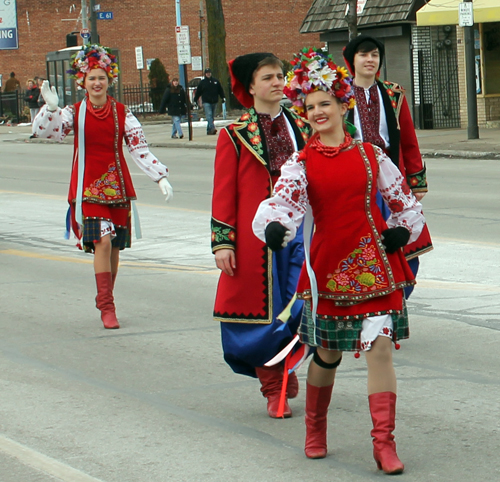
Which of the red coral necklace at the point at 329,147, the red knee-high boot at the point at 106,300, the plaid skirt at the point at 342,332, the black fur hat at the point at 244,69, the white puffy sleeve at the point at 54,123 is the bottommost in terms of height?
the red knee-high boot at the point at 106,300

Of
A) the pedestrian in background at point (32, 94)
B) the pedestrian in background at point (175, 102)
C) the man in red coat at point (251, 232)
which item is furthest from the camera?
the pedestrian in background at point (32, 94)

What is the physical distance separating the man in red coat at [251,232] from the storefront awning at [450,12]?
19.6 meters

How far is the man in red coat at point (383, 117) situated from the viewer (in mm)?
6266

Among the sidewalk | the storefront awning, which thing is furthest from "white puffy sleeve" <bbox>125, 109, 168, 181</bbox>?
the storefront awning

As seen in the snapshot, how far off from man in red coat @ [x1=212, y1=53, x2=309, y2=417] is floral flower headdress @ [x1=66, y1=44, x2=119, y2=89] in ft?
8.24

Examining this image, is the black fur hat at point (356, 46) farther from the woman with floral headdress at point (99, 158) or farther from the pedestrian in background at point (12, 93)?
the pedestrian in background at point (12, 93)

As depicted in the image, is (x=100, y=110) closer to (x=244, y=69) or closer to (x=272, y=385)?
(x=244, y=69)

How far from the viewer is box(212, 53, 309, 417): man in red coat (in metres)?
5.21

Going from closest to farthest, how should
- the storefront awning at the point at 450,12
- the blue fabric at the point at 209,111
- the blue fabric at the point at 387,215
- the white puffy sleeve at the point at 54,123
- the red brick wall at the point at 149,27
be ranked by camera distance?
1. the blue fabric at the point at 387,215
2. the white puffy sleeve at the point at 54,123
3. the storefront awning at the point at 450,12
4. the blue fabric at the point at 209,111
5. the red brick wall at the point at 149,27

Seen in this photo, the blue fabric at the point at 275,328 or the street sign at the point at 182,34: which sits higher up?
the street sign at the point at 182,34

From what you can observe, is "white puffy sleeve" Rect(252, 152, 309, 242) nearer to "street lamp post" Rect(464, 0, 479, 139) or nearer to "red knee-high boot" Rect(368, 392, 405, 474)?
"red knee-high boot" Rect(368, 392, 405, 474)

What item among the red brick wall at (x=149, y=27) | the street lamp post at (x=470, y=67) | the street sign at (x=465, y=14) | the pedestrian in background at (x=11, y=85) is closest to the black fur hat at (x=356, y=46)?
the street sign at (x=465, y=14)

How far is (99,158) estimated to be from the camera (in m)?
7.65

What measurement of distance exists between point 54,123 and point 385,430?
13.6 ft
